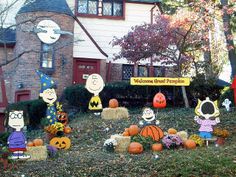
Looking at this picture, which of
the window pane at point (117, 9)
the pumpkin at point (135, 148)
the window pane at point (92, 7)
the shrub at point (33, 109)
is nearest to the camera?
the pumpkin at point (135, 148)

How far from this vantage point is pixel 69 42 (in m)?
18.6

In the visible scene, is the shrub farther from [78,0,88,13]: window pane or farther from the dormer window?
[78,0,88,13]: window pane

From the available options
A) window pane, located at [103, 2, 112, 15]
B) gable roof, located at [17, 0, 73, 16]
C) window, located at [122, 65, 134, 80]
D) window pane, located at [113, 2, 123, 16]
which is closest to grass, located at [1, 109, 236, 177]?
gable roof, located at [17, 0, 73, 16]

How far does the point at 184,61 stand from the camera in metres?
18.1

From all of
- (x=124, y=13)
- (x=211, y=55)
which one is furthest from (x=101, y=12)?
(x=211, y=55)

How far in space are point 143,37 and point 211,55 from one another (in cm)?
717

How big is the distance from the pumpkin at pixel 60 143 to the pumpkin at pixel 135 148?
79.7 inches

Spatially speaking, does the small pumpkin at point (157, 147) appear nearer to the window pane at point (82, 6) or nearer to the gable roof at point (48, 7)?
the gable roof at point (48, 7)

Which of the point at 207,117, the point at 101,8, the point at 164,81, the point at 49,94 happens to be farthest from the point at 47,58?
the point at 207,117

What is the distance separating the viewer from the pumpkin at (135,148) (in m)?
10.9

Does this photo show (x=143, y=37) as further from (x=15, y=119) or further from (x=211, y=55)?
(x=15, y=119)

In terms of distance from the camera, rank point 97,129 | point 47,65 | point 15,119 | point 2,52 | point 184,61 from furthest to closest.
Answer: point 2,52 < point 47,65 < point 184,61 < point 97,129 < point 15,119

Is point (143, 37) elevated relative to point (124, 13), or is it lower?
lower

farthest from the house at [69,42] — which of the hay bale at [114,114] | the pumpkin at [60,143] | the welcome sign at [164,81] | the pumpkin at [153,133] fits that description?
the pumpkin at [153,133]
